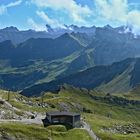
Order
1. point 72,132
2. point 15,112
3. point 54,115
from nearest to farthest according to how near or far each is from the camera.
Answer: point 72,132 < point 54,115 < point 15,112

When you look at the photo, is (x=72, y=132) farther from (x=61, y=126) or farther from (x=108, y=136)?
(x=108, y=136)

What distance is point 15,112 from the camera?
185375 mm

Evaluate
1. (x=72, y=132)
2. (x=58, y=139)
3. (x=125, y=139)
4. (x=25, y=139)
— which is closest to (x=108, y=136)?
(x=125, y=139)

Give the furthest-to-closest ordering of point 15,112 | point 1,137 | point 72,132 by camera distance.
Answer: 1. point 15,112
2. point 72,132
3. point 1,137

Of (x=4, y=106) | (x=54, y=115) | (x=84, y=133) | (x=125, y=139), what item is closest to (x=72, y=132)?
(x=84, y=133)

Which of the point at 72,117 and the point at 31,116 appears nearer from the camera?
the point at 72,117

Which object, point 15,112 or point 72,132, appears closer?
point 72,132

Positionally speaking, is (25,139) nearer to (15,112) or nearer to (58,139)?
(58,139)

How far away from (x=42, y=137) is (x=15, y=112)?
4560 centimetres

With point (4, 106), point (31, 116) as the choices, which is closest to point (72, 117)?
point (31, 116)

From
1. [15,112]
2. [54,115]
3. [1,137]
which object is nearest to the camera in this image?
[1,137]

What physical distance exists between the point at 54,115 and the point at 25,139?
110 ft

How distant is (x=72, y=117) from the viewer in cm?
17225

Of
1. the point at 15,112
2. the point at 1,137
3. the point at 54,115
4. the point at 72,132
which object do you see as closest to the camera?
the point at 1,137
